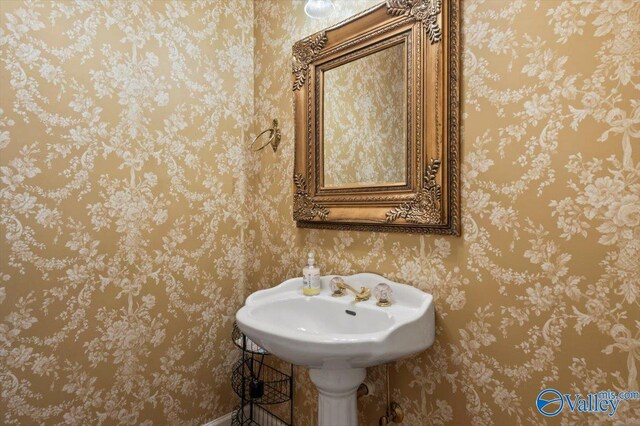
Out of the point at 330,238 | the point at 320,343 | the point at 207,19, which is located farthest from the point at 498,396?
the point at 207,19

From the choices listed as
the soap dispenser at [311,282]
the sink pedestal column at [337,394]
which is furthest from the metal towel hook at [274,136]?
the sink pedestal column at [337,394]

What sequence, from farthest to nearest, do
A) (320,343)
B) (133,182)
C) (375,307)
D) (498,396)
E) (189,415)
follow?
1. (189,415)
2. (133,182)
3. (375,307)
4. (498,396)
5. (320,343)

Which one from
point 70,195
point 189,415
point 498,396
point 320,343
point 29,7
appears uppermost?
point 29,7

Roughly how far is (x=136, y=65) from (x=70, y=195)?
1.91 ft

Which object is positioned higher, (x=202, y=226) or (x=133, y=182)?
(x=133, y=182)

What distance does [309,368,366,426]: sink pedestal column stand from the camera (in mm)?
1035

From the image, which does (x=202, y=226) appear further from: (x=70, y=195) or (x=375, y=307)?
(x=375, y=307)

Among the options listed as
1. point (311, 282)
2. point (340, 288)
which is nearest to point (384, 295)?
point (340, 288)

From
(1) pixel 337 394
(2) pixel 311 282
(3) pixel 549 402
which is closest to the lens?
(3) pixel 549 402

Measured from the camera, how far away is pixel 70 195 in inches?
48.1

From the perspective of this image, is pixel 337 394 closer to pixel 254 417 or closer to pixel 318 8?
pixel 254 417

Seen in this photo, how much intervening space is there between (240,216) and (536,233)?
1295 mm

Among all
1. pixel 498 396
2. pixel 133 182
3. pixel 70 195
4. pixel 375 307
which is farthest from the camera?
pixel 133 182

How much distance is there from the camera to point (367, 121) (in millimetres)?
1266
